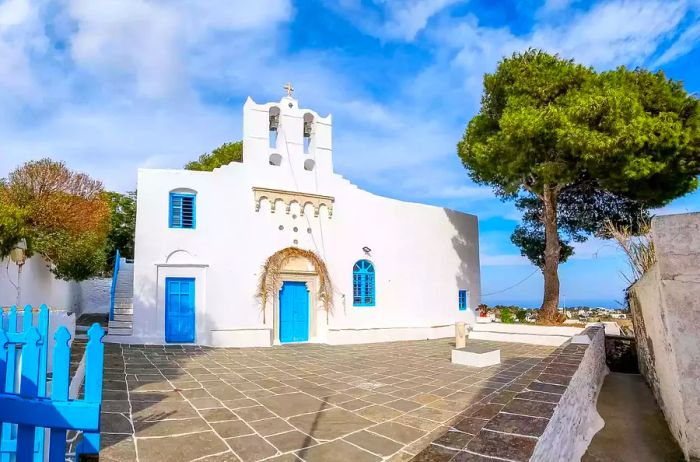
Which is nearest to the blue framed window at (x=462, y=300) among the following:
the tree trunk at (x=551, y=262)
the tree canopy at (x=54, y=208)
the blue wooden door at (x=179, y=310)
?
the tree trunk at (x=551, y=262)

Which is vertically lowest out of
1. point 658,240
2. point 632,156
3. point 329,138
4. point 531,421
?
point 531,421

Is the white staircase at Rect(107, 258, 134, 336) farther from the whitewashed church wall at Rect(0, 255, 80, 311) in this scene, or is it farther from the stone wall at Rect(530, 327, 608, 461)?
the stone wall at Rect(530, 327, 608, 461)

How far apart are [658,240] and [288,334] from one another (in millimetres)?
9268

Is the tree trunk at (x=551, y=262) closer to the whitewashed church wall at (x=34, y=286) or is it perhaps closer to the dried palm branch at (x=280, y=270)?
the dried palm branch at (x=280, y=270)

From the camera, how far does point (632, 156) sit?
1050cm

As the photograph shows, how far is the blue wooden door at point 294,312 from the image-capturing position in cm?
1188

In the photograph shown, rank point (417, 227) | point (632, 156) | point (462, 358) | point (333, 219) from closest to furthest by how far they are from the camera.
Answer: point (462, 358), point (632, 156), point (333, 219), point (417, 227)

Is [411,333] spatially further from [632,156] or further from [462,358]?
[632,156]

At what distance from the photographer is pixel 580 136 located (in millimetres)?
10406

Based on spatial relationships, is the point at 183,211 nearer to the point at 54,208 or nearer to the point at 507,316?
the point at 54,208

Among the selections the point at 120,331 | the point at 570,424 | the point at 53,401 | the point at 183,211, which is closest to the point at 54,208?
the point at 183,211

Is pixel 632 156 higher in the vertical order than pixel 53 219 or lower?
higher

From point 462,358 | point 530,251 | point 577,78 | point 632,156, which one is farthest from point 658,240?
point 530,251

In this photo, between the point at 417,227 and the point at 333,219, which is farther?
the point at 417,227
